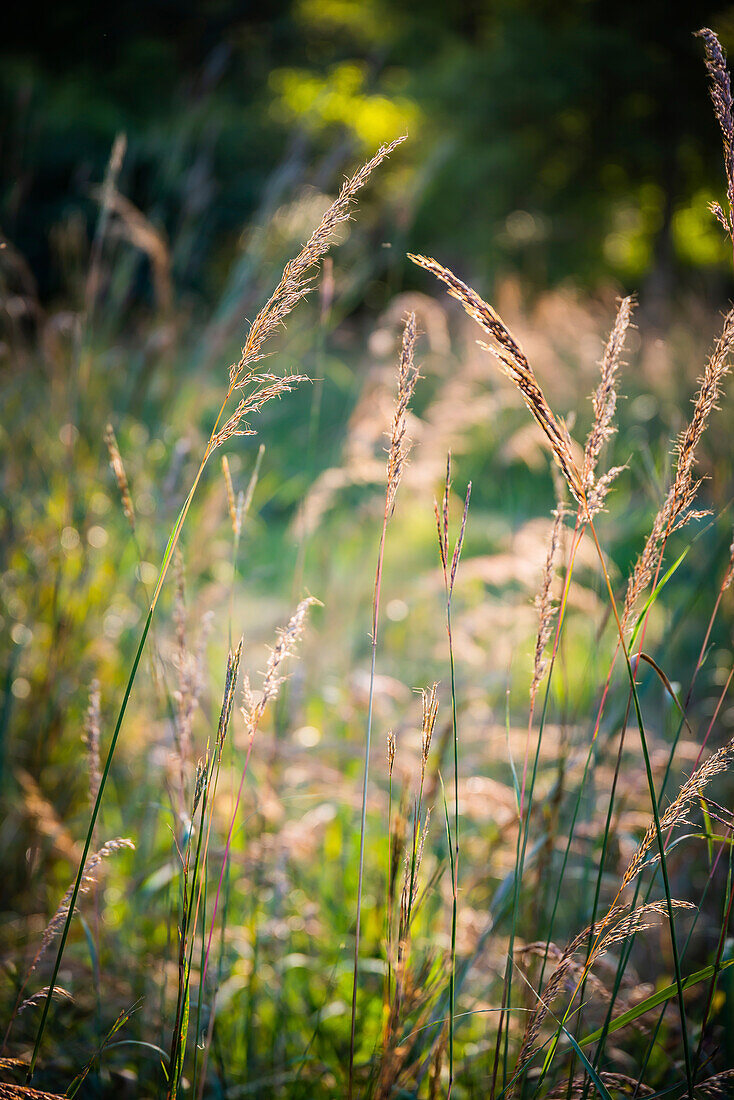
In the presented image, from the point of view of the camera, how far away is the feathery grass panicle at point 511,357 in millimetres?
572

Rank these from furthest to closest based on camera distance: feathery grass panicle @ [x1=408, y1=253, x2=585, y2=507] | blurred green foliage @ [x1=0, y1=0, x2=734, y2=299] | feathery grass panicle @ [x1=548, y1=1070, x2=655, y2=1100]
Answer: blurred green foliage @ [x1=0, y1=0, x2=734, y2=299] → feathery grass panicle @ [x1=548, y1=1070, x2=655, y2=1100] → feathery grass panicle @ [x1=408, y1=253, x2=585, y2=507]

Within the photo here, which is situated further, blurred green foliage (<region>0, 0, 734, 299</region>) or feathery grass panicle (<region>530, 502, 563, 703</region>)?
blurred green foliage (<region>0, 0, 734, 299</region>)

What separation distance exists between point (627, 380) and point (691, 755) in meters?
5.10

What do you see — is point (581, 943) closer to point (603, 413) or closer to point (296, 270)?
point (603, 413)

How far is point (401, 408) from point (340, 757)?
1.33 meters

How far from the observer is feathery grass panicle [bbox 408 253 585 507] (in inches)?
22.5

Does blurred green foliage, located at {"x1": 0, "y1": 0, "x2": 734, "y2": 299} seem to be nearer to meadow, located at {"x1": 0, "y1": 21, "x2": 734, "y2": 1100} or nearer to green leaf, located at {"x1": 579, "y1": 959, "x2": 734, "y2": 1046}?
meadow, located at {"x1": 0, "y1": 21, "x2": 734, "y2": 1100}

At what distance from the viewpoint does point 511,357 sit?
0.58 m

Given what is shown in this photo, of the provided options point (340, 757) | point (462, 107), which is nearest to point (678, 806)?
point (340, 757)

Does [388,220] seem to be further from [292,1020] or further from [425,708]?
[292,1020]

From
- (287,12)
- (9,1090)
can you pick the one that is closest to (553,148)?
(287,12)

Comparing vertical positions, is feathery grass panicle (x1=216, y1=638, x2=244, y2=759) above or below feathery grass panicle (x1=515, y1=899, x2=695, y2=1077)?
above

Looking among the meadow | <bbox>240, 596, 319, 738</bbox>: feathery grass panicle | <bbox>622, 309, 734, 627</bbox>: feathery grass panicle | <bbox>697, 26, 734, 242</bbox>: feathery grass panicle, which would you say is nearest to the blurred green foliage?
the meadow

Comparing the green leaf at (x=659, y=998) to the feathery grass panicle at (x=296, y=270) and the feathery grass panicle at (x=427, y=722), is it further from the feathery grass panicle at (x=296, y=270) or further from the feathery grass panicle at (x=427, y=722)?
the feathery grass panicle at (x=296, y=270)
